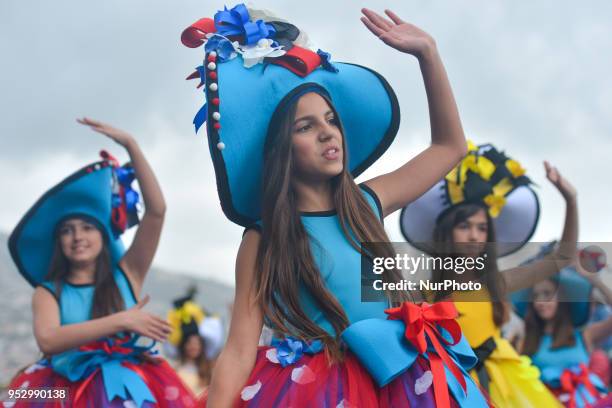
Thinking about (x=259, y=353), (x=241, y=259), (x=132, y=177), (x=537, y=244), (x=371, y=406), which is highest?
(x=132, y=177)

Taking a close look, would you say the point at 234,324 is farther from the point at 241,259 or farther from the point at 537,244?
the point at 537,244

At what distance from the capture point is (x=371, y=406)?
2.76 m

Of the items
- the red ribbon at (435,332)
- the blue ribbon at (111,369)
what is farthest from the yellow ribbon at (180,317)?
the red ribbon at (435,332)

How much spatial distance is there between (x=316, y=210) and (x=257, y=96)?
0.45 m

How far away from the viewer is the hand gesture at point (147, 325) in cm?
472

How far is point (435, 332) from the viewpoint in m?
2.88

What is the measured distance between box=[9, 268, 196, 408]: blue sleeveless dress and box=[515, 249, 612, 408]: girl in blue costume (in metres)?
2.54

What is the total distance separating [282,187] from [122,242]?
8.67 ft

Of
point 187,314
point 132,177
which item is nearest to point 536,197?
point 132,177

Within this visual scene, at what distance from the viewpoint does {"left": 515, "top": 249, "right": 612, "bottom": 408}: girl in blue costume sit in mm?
6172

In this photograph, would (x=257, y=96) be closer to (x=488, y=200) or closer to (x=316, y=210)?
(x=316, y=210)

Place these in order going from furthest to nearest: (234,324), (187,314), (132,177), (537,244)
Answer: (187,314) < (132,177) < (537,244) < (234,324)

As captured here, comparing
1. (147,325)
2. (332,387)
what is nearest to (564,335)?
(147,325)

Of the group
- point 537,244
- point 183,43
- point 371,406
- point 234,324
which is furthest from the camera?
point 537,244
